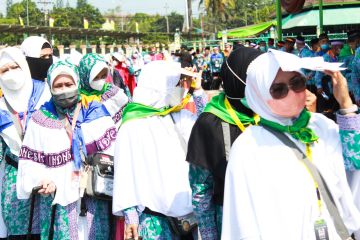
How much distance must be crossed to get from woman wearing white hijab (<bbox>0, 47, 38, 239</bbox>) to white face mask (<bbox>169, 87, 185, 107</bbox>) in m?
1.54

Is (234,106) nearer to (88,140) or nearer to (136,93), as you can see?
(136,93)

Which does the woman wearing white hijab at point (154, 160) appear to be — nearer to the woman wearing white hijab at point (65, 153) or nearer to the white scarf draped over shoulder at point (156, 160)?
the white scarf draped over shoulder at point (156, 160)

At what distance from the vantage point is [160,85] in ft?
13.6

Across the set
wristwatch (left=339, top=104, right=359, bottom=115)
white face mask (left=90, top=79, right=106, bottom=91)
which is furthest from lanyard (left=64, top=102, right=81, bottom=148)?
wristwatch (left=339, top=104, right=359, bottom=115)

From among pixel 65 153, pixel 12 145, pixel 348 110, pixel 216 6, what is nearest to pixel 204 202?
pixel 348 110

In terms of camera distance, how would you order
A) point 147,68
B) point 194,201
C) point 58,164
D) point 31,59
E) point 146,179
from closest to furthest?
1. point 194,201
2. point 146,179
3. point 147,68
4. point 58,164
5. point 31,59

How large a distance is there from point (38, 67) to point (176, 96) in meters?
2.65

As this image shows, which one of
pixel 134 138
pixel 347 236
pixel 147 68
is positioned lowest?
pixel 347 236

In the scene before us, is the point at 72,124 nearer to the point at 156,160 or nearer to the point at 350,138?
the point at 156,160

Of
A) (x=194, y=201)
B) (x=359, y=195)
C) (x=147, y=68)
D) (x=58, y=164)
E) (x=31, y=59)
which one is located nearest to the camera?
(x=359, y=195)

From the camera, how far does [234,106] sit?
3.36 metres

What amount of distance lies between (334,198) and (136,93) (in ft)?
6.00

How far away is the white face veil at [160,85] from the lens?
13.6ft

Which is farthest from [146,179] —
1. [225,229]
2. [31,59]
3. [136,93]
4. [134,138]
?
[31,59]
